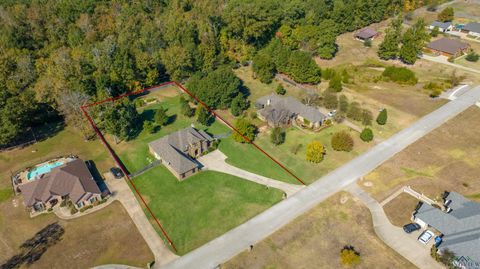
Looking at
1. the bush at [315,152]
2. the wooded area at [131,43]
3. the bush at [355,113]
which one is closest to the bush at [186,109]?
the wooded area at [131,43]

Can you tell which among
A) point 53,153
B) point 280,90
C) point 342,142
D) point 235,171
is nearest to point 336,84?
point 280,90

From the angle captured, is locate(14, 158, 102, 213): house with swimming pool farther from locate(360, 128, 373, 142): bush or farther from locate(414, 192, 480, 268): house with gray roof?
locate(414, 192, 480, 268): house with gray roof

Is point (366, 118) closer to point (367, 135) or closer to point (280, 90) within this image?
point (367, 135)

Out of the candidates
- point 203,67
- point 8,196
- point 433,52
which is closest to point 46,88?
point 8,196

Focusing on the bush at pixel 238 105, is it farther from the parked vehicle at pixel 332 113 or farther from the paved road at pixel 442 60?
the paved road at pixel 442 60

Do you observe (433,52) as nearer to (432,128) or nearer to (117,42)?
(432,128)
